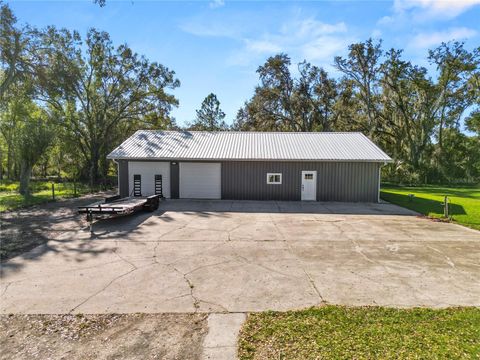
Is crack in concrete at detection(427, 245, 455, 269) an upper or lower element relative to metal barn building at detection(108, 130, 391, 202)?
lower

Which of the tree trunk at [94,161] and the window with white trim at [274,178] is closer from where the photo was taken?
the window with white trim at [274,178]

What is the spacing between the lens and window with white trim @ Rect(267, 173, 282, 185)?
16156 millimetres

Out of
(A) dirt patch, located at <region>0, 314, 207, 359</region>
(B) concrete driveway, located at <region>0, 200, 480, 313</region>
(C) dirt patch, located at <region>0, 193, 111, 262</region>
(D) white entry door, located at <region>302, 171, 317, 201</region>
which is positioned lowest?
(A) dirt patch, located at <region>0, 314, 207, 359</region>

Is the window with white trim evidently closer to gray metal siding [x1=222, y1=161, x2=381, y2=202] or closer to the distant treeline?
gray metal siding [x1=222, y1=161, x2=381, y2=202]

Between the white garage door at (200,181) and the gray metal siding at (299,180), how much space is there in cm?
63

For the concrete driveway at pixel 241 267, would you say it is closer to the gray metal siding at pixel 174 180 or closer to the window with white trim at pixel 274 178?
the window with white trim at pixel 274 178

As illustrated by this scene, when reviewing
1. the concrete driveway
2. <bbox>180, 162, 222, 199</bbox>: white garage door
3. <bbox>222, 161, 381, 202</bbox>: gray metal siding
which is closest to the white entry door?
<bbox>222, 161, 381, 202</bbox>: gray metal siding

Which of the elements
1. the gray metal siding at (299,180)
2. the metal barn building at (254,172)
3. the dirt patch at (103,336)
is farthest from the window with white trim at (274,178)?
the dirt patch at (103,336)

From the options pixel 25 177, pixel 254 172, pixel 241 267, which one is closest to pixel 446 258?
pixel 241 267

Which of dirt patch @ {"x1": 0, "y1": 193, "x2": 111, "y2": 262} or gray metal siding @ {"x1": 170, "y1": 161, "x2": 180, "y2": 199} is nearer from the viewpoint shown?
dirt patch @ {"x1": 0, "y1": 193, "x2": 111, "y2": 262}

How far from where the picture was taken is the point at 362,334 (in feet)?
12.3

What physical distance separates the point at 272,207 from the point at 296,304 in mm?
9462

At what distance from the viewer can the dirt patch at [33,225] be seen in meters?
7.68

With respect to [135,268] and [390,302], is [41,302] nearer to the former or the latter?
[135,268]
